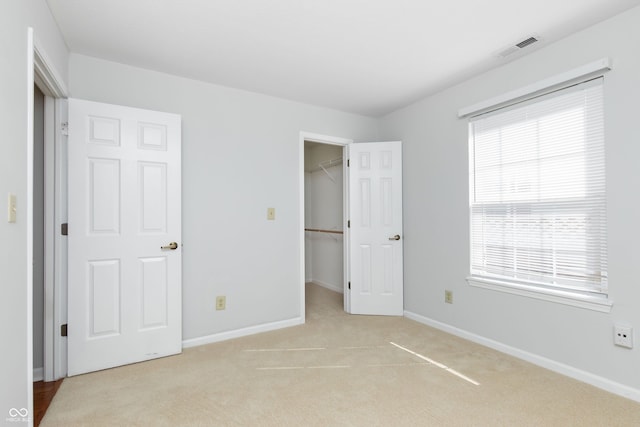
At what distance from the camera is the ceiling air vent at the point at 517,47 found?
2264 millimetres

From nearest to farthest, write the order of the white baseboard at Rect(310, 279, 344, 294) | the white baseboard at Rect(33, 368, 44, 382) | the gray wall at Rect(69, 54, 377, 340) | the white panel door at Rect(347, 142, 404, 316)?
the white baseboard at Rect(33, 368, 44, 382) < the gray wall at Rect(69, 54, 377, 340) < the white panel door at Rect(347, 142, 404, 316) < the white baseboard at Rect(310, 279, 344, 294)

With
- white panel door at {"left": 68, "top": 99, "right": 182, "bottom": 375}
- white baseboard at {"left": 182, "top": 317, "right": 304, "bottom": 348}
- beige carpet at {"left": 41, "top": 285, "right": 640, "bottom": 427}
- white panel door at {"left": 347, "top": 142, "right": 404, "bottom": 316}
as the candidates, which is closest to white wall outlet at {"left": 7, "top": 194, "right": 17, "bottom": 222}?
white panel door at {"left": 68, "top": 99, "right": 182, "bottom": 375}

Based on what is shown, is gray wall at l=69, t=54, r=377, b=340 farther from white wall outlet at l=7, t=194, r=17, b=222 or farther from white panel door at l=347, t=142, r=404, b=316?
white wall outlet at l=7, t=194, r=17, b=222

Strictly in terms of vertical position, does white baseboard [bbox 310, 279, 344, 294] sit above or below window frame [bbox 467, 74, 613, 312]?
below

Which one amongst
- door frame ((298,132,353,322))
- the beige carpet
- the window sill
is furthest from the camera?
door frame ((298,132,353,322))

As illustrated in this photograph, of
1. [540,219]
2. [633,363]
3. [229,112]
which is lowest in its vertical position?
[633,363]

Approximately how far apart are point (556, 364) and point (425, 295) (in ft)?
4.13

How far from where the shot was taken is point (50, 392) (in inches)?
80.5

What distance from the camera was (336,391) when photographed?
2.04 meters

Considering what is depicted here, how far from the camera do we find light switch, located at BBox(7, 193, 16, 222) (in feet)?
4.26

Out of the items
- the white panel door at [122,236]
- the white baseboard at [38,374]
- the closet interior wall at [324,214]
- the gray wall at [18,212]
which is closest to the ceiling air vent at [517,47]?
the closet interior wall at [324,214]

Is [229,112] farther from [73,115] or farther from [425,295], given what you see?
[425,295]

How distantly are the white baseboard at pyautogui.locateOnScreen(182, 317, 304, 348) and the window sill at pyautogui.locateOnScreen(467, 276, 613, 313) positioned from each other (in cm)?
182

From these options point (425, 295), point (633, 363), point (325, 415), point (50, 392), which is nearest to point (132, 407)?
point (50, 392)
